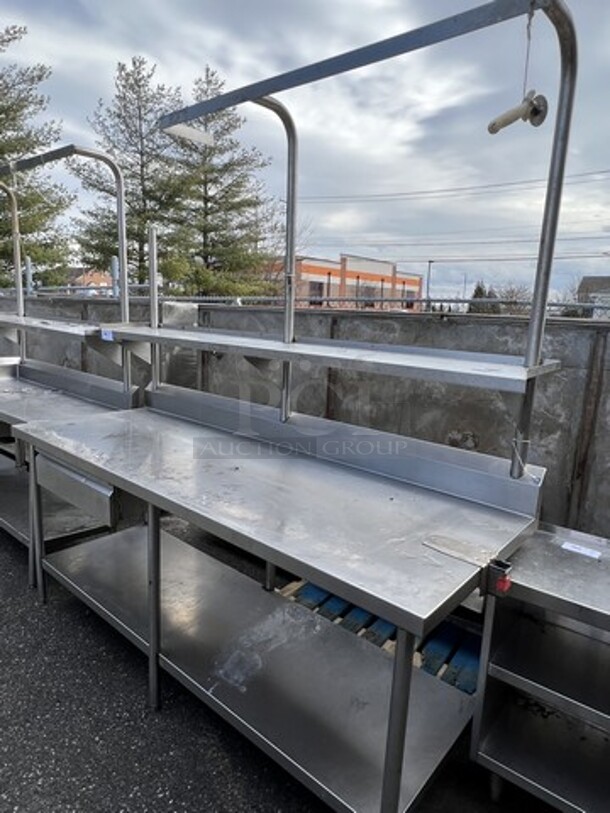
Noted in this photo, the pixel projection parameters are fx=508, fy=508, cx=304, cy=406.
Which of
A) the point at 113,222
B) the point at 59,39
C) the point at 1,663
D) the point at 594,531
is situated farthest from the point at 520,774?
the point at 113,222

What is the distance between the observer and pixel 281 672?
154 centimetres

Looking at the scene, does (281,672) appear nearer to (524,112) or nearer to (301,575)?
(301,575)

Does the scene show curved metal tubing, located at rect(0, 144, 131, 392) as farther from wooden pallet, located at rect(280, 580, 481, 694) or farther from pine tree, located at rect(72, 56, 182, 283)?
pine tree, located at rect(72, 56, 182, 283)

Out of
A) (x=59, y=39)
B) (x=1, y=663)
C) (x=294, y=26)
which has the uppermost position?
(x=59, y=39)

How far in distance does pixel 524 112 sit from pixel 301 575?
1.10 meters

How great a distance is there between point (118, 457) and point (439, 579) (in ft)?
3.59

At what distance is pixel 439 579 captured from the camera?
3.16 ft

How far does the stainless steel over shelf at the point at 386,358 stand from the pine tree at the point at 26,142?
24.3 feet

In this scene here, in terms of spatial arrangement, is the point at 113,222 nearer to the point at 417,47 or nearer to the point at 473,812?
the point at 417,47

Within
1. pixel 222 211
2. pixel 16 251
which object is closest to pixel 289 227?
pixel 16 251

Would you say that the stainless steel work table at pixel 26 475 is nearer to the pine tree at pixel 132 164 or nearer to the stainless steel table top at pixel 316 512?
the stainless steel table top at pixel 316 512

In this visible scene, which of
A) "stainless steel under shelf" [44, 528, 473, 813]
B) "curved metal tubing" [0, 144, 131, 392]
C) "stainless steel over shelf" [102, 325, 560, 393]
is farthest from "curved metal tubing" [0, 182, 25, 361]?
"stainless steel under shelf" [44, 528, 473, 813]

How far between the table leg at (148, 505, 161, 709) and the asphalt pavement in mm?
80

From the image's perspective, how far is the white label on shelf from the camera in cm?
116
